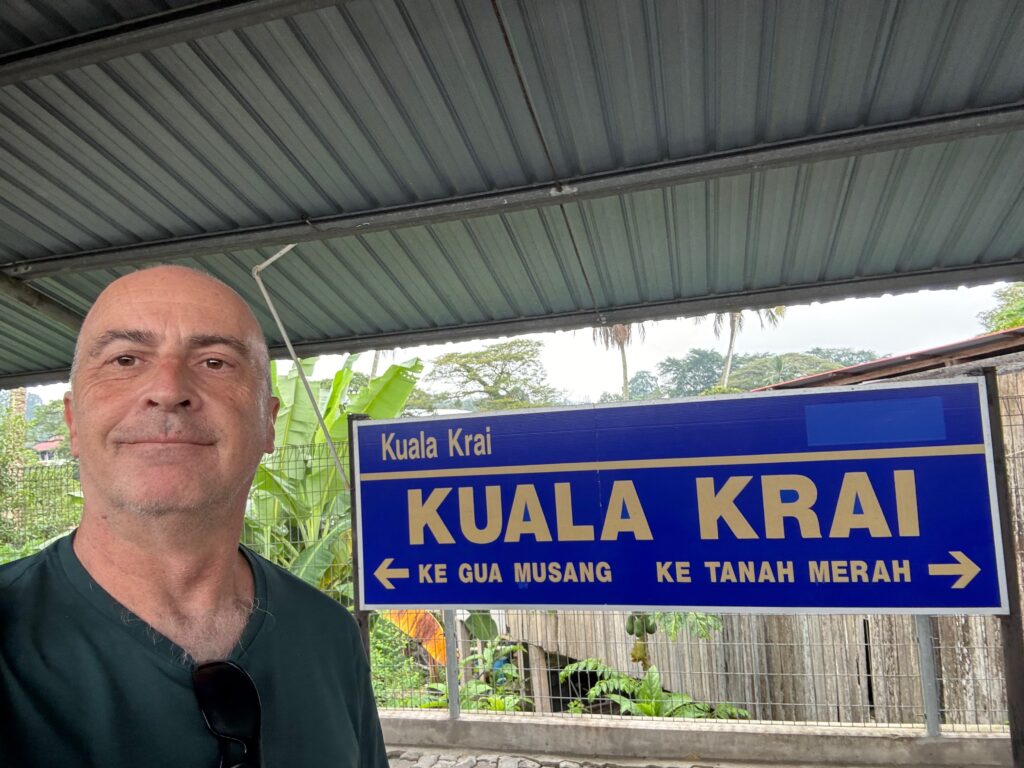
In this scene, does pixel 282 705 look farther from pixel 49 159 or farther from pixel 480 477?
pixel 49 159

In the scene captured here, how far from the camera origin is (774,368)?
4100cm

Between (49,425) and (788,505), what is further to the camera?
(49,425)

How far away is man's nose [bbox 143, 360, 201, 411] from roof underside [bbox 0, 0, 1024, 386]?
176 cm

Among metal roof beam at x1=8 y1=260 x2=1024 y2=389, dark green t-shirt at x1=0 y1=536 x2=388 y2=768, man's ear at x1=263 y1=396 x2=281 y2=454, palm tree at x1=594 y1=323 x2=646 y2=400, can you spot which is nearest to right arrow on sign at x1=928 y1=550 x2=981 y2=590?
metal roof beam at x1=8 y1=260 x2=1024 y2=389

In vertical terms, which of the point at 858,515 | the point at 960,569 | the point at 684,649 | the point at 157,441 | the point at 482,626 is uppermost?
the point at 157,441

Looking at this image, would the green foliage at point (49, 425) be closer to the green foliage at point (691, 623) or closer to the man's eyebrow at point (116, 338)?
the green foliage at point (691, 623)

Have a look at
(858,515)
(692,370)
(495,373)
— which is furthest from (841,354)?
(858,515)

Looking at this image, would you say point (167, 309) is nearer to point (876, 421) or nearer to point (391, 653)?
point (876, 421)

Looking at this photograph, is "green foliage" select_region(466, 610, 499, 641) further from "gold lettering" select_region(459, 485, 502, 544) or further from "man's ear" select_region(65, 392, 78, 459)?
"man's ear" select_region(65, 392, 78, 459)

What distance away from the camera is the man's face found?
99 cm

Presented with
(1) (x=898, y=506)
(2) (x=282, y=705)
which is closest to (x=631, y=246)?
(1) (x=898, y=506)

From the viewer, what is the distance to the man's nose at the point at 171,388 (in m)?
1.01

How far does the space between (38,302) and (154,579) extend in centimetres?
399

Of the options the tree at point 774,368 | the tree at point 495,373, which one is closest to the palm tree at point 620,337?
the tree at point 495,373
